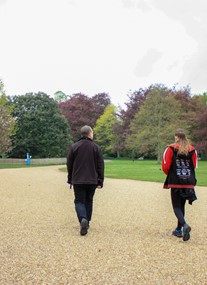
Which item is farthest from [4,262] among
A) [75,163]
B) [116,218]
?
[116,218]

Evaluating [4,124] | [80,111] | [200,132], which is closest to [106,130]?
[80,111]

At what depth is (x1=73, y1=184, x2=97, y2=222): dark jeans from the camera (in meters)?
5.53

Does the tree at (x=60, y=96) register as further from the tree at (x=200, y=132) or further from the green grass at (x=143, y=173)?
the green grass at (x=143, y=173)

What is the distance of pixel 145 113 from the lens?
35062 mm

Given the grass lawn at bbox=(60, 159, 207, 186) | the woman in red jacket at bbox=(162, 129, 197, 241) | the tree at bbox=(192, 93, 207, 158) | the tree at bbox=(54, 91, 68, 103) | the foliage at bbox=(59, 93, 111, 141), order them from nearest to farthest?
the woman in red jacket at bbox=(162, 129, 197, 241) → the grass lawn at bbox=(60, 159, 207, 186) → the tree at bbox=(192, 93, 207, 158) → the foliage at bbox=(59, 93, 111, 141) → the tree at bbox=(54, 91, 68, 103)

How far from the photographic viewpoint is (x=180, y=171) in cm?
535

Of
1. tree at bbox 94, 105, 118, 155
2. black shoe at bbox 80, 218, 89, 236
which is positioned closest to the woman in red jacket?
black shoe at bbox 80, 218, 89, 236

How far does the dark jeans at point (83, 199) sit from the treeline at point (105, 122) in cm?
2542

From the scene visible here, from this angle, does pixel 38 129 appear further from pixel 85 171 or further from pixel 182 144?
pixel 182 144


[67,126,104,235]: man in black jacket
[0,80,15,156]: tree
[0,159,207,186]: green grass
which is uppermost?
[0,80,15,156]: tree

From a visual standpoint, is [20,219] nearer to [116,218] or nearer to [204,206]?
[116,218]

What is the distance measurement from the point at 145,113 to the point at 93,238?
100.0 feet

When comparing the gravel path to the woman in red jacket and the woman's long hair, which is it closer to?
the woman in red jacket

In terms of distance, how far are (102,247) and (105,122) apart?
54.8m
